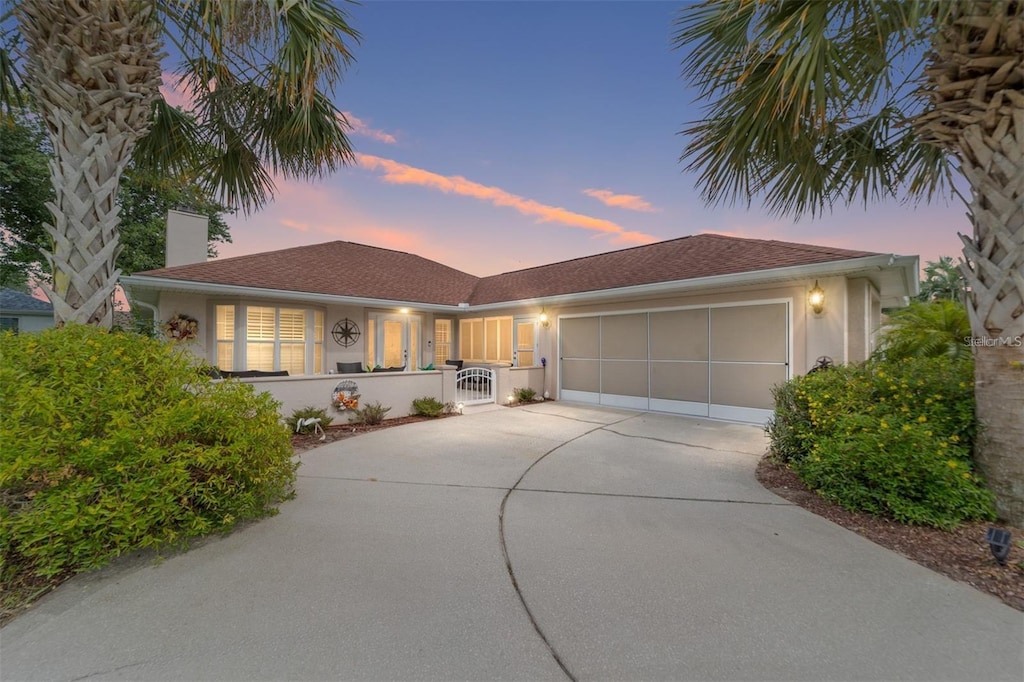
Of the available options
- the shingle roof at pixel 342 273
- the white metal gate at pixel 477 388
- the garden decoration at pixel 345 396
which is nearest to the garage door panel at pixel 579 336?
the white metal gate at pixel 477 388

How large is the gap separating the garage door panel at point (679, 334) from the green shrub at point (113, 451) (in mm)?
8612

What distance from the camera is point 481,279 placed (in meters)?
17.0

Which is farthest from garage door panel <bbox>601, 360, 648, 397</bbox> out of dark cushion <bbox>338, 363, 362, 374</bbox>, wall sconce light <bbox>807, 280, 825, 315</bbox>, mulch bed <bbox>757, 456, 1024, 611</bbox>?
dark cushion <bbox>338, 363, 362, 374</bbox>

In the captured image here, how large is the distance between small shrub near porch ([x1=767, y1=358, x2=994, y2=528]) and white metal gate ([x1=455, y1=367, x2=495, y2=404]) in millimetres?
6946

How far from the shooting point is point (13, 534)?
8.12 feet

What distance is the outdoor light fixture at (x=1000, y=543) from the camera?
273 centimetres

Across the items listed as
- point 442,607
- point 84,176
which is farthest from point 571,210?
point 442,607

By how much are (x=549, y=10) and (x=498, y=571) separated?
9.14 meters

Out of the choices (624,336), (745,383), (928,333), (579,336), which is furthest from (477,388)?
(928,333)

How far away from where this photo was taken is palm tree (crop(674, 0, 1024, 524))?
131 inches

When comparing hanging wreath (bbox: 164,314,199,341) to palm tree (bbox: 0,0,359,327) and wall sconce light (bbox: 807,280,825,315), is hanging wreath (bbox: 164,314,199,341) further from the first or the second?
wall sconce light (bbox: 807,280,825,315)

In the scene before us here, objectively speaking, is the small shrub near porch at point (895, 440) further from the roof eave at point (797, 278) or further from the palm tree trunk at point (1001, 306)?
the roof eave at point (797, 278)

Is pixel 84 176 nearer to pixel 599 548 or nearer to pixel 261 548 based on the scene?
pixel 261 548

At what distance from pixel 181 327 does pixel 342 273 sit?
448cm
